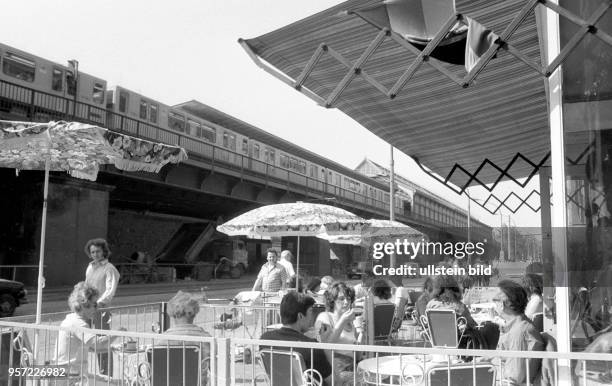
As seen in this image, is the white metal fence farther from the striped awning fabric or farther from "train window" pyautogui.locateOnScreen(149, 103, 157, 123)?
"train window" pyautogui.locateOnScreen(149, 103, 157, 123)

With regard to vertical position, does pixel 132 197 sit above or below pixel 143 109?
below

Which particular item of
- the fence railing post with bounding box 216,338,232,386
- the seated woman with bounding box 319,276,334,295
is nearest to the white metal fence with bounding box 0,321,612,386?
the fence railing post with bounding box 216,338,232,386

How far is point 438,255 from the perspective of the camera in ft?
12.5

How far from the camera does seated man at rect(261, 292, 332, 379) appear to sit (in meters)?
4.25

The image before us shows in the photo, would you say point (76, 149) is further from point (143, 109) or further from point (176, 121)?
point (176, 121)

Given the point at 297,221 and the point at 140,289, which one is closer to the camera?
the point at 297,221

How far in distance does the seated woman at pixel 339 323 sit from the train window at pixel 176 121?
24.9 meters

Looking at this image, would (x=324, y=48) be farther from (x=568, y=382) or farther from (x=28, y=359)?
(x=28, y=359)

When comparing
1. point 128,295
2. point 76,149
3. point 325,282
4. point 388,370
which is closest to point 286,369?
point 388,370

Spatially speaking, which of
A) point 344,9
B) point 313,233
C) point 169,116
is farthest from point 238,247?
point 344,9

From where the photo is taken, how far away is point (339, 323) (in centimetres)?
525

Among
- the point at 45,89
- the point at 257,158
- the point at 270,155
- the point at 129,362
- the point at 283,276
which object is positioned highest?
the point at 270,155

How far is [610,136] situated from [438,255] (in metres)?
1.30

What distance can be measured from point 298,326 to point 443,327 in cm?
232
